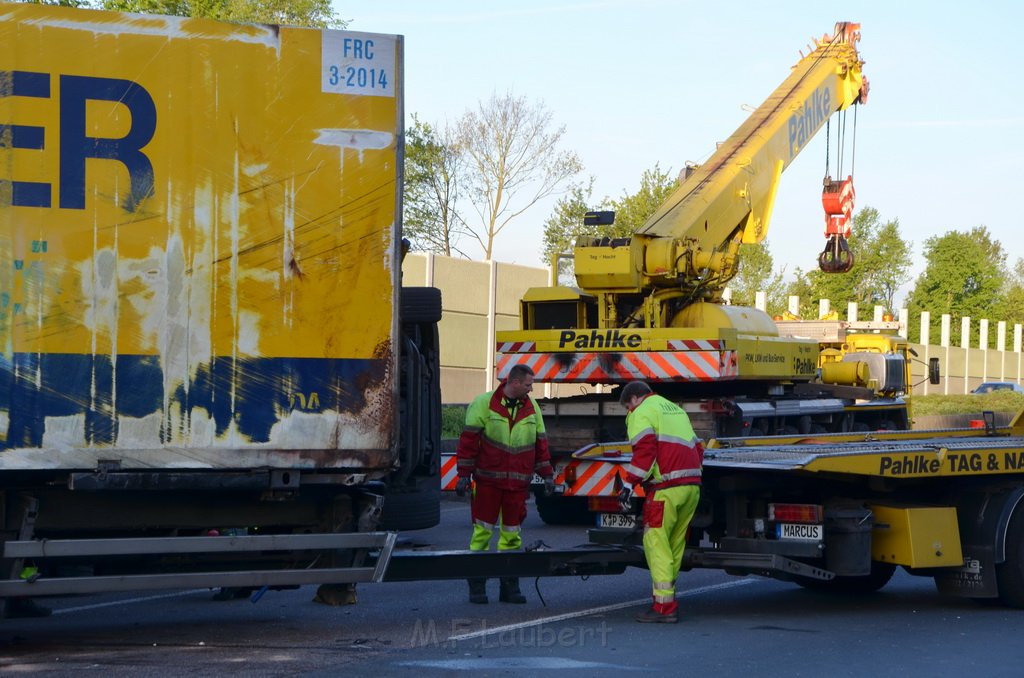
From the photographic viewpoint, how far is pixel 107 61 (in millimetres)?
7328

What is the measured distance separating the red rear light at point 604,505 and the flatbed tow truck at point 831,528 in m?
0.02

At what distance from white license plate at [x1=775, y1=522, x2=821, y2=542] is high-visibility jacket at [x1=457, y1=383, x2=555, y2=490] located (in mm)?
1636

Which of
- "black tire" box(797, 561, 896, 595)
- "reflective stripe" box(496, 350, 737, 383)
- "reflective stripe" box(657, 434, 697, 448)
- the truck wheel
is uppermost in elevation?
"reflective stripe" box(496, 350, 737, 383)

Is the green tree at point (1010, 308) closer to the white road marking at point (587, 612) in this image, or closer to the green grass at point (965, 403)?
the green grass at point (965, 403)

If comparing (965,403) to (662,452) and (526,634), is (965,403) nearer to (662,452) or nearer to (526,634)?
(662,452)

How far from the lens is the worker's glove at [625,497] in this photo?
345 inches

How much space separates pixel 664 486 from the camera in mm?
8516

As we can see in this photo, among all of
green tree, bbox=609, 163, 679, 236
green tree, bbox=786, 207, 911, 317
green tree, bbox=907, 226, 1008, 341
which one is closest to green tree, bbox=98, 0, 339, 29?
green tree, bbox=609, 163, 679, 236

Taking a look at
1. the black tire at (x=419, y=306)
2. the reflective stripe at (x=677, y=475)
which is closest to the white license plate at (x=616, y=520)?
the reflective stripe at (x=677, y=475)

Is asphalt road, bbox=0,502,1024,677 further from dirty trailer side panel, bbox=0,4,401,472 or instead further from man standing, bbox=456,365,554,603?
dirty trailer side panel, bbox=0,4,401,472

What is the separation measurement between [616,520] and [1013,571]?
2.81 metres

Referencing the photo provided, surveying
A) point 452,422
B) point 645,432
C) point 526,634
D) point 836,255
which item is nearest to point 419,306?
point 645,432

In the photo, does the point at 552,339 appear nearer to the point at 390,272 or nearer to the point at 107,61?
the point at 390,272

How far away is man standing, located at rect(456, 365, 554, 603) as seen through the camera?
9.35 metres
